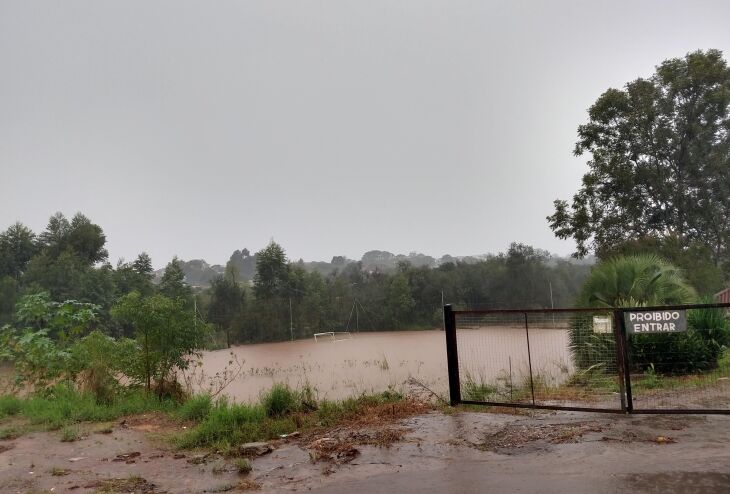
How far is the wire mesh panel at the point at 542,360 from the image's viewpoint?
7273mm

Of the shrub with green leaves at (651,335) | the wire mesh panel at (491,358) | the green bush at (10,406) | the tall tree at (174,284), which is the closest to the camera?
the wire mesh panel at (491,358)

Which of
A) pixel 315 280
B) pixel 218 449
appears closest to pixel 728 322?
pixel 218 449

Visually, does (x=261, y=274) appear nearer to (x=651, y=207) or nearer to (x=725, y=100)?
(x=651, y=207)

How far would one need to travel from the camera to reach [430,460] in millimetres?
4965

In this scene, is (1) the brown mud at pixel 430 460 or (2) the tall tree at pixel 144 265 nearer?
(1) the brown mud at pixel 430 460

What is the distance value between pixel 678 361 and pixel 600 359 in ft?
4.17

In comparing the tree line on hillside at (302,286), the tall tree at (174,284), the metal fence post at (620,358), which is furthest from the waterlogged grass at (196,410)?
the tall tree at (174,284)

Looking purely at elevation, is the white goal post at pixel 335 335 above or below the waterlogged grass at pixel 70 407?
below

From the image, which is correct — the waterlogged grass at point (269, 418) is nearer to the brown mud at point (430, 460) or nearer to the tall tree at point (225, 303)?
the brown mud at point (430, 460)

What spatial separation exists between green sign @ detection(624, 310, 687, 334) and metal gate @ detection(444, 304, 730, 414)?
10 millimetres

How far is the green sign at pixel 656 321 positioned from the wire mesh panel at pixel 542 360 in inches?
14.5

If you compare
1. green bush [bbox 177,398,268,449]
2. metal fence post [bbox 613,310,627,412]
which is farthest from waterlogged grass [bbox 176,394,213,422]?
metal fence post [bbox 613,310,627,412]

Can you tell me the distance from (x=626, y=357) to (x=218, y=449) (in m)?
4.75

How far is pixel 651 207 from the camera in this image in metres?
18.5
